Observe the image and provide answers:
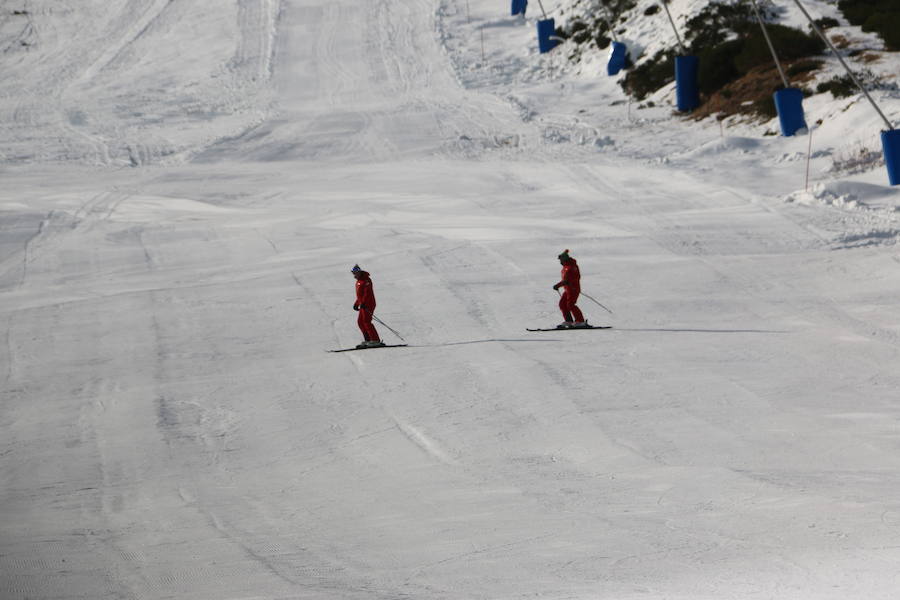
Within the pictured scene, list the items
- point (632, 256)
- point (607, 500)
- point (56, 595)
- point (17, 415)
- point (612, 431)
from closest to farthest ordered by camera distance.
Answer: point (56, 595) → point (607, 500) → point (612, 431) → point (17, 415) → point (632, 256)

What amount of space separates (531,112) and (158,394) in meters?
19.0

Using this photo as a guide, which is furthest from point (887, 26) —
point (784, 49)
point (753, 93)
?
point (753, 93)

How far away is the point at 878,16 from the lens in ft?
90.7

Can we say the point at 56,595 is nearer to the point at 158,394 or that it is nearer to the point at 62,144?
the point at 158,394

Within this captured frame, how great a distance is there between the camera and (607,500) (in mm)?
8352

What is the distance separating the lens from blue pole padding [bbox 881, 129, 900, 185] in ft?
63.4

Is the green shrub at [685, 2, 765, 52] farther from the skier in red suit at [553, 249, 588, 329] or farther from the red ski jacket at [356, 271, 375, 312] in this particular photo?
the red ski jacket at [356, 271, 375, 312]

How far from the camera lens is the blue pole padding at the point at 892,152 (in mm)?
19312

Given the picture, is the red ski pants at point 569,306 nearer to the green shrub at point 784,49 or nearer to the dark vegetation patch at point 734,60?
the dark vegetation patch at point 734,60

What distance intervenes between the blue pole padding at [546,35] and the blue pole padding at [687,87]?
27.5ft

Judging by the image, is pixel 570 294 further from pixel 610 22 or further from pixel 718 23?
pixel 610 22

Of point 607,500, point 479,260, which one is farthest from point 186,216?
point 607,500

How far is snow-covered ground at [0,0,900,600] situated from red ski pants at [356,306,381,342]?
14.6 inches

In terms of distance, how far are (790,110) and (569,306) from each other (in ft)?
40.7
